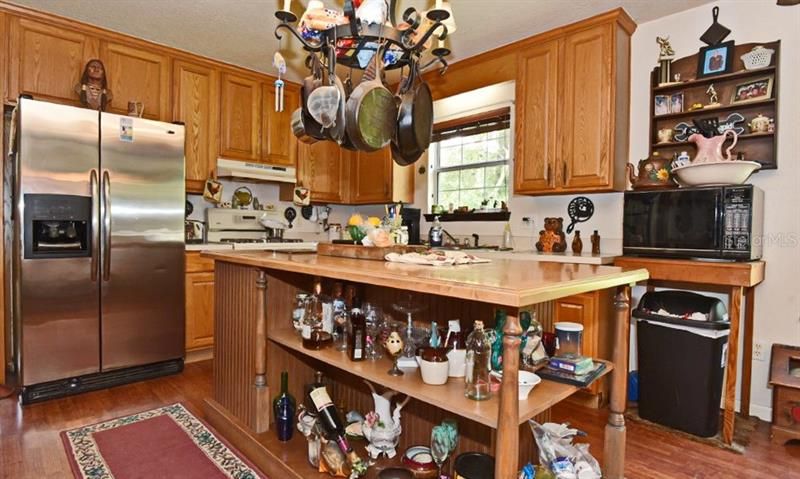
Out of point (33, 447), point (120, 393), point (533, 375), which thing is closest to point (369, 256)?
point (533, 375)

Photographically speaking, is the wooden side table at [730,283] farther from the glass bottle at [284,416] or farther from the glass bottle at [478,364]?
the glass bottle at [284,416]

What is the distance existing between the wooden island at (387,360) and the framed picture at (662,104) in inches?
74.7

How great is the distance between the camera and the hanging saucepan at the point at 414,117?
5.62ft

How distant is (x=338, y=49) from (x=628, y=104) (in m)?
2.30

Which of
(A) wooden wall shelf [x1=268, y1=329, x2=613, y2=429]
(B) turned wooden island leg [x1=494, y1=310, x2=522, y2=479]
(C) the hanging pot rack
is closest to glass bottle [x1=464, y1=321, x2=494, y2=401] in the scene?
(A) wooden wall shelf [x1=268, y1=329, x2=613, y2=429]

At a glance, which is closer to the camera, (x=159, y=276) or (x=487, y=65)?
(x=159, y=276)

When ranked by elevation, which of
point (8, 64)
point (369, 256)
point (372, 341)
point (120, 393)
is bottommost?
point (120, 393)

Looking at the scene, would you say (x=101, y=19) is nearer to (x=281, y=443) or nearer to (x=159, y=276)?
(x=159, y=276)

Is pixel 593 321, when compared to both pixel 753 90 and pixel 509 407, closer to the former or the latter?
pixel 753 90

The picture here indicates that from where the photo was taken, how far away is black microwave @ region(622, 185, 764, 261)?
2.29 m

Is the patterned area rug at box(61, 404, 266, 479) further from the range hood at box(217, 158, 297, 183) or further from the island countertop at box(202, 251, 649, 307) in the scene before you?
the range hood at box(217, 158, 297, 183)

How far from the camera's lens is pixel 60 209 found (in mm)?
2711

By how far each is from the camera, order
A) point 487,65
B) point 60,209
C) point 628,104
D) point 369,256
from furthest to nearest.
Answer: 1. point 487,65
2. point 628,104
3. point 60,209
4. point 369,256

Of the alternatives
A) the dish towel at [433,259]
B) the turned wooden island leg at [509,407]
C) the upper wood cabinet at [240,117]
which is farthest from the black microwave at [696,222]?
the upper wood cabinet at [240,117]
